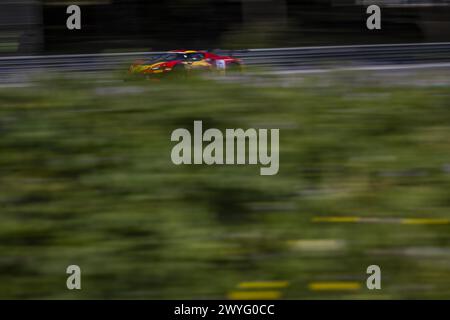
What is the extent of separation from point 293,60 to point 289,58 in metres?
0.02

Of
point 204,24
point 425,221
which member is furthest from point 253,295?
point 204,24

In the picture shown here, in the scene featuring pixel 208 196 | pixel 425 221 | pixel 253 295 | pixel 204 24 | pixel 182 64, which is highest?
pixel 204 24

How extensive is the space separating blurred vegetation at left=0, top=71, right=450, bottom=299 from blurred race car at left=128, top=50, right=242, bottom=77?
0.37 ft

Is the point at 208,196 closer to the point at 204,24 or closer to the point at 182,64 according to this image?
the point at 182,64

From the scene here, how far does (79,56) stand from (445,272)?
80.3 inches

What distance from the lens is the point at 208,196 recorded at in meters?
2.91

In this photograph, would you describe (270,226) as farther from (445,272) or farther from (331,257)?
(445,272)

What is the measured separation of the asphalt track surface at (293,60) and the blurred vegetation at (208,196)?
199 millimetres

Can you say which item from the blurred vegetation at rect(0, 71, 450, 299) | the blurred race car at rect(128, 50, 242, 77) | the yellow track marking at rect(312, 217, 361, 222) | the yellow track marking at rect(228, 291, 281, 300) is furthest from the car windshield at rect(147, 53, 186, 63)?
the yellow track marking at rect(228, 291, 281, 300)

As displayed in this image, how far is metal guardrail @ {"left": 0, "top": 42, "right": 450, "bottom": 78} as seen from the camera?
336 cm

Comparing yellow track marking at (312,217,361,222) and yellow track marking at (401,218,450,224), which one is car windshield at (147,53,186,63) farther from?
yellow track marking at (401,218,450,224)

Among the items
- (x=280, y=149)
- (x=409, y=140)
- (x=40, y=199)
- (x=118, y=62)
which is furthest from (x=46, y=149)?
(x=409, y=140)

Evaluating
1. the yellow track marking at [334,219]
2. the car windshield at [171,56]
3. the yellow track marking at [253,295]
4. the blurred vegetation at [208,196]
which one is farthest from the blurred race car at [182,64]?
the yellow track marking at [253,295]

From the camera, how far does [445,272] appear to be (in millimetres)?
2818
